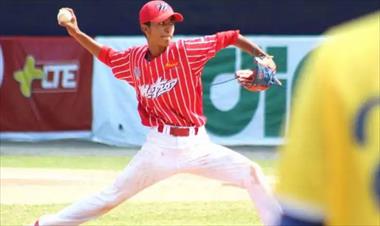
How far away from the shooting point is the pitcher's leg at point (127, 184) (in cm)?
609

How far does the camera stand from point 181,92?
6.28 meters

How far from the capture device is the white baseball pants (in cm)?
609

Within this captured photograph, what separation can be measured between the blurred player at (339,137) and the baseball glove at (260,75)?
4884 mm

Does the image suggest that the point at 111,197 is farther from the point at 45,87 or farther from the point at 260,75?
the point at 45,87

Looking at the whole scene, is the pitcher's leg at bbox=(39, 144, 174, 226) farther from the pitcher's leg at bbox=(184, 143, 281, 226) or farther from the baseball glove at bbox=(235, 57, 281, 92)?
the baseball glove at bbox=(235, 57, 281, 92)

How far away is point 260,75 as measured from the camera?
6562mm

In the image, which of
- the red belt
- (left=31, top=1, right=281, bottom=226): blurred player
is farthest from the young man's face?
the red belt

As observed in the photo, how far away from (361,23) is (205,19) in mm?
14219

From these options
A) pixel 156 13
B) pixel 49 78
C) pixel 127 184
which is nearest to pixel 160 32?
pixel 156 13

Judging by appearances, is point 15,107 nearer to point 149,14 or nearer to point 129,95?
point 129,95

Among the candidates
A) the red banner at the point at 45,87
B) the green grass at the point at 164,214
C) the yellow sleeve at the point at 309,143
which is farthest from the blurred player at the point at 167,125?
the red banner at the point at 45,87

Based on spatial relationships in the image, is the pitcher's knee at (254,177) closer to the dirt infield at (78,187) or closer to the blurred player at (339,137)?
the dirt infield at (78,187)

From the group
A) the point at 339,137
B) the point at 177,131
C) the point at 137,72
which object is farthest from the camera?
the point at 137,72

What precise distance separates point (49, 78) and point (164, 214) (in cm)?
731
